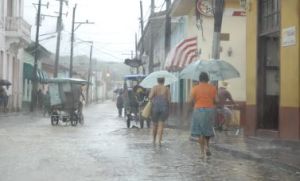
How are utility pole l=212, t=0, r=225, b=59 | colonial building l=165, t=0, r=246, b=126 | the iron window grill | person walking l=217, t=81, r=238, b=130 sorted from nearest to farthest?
the iron window grill → utility pole l=212, t=0, r=225, b=59 → person walking l=217, t=81, r=238, b=130 → colonial building l=165, t=0, r=246, b=126

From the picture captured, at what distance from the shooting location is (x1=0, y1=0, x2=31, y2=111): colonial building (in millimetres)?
43125

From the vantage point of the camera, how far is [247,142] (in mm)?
16719

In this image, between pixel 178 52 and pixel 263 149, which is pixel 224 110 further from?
pixel 178 52

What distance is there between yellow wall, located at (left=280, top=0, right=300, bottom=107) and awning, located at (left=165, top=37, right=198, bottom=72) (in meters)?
10.8

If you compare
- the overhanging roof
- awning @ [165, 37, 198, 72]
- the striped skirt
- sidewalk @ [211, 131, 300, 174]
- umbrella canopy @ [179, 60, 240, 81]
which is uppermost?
the overhanging roof

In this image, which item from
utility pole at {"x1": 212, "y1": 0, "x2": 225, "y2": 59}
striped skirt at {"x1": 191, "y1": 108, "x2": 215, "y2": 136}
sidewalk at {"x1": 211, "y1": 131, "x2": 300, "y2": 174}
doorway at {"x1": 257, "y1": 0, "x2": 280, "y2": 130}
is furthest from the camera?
utility pole at {"x1": 212, "y1": 0, "x2": 225, "y2": 59}

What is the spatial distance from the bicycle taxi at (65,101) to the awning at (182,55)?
398 centimetres

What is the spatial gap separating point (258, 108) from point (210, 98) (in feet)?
Answer: 16.9

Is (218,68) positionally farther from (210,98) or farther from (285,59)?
(210,98)

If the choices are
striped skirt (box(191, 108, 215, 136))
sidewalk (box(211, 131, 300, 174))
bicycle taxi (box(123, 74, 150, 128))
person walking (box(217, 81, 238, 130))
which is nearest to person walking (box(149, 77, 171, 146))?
sidewalk (box(211, 131, 300, 174))

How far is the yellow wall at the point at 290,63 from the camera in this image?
1592cm

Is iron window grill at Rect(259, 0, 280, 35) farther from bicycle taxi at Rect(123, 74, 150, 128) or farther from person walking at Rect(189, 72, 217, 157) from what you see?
bicycle taxi at Rect(123, 74, 150, 128)

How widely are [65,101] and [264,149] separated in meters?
13.8

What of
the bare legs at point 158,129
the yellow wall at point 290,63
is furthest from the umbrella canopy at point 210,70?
the yellow wall at point 290,63
